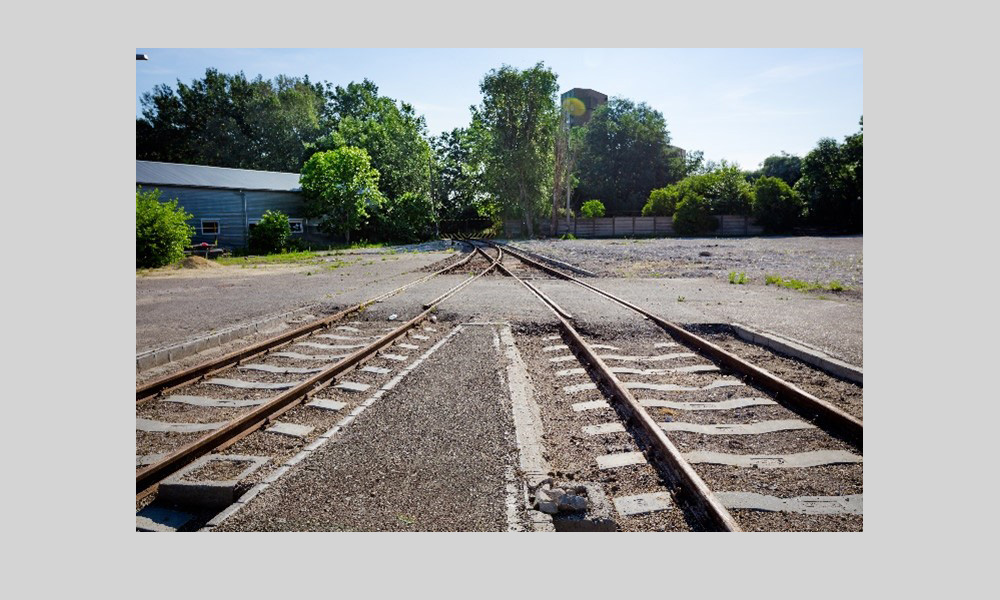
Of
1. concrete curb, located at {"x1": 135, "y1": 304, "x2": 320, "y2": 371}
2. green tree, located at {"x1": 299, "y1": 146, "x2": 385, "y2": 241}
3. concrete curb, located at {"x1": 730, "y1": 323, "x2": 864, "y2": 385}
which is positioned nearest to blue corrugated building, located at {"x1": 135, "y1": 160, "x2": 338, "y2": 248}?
green tree, located at {"x1": 299, "y1": 146, "x2": 385, "y2": 241}

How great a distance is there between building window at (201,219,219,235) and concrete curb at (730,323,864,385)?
30.7m

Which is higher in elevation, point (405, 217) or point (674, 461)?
point (405, 217)

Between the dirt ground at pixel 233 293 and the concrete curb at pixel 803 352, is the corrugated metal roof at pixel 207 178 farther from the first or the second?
the concrete curb at pixel 803 352

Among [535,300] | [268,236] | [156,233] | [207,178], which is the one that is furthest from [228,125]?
[535,300]

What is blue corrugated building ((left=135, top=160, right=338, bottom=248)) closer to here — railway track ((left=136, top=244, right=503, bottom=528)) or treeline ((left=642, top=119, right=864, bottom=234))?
railway track ((left=136, top=244, right=503, bottom=528))

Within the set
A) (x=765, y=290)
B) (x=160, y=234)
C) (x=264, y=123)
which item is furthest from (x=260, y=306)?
(x=264, y=123)

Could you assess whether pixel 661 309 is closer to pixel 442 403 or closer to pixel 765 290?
pixel 765 290

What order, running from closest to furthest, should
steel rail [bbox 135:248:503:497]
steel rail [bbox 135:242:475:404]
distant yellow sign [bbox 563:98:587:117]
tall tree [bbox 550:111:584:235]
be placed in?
steel rail [bbox 135:248:503:497] < steel rail [bbox 135:242:475:404] < tall tree [bbox 550:111:584:235] < distant yellow sign [bbox 563:98:587:117]

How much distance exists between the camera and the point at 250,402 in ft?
17.0

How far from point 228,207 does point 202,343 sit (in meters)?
28.2

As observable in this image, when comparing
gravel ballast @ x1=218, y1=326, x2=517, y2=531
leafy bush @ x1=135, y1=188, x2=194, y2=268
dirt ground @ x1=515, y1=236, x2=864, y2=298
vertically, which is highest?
leafy bush @ x1=135, y1=188, x2=194, y2=268

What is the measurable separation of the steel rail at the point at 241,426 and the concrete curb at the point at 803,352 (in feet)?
17.1

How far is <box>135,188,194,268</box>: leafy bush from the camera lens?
1962 centimetres

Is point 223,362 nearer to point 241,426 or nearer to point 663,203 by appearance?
point 241,426
